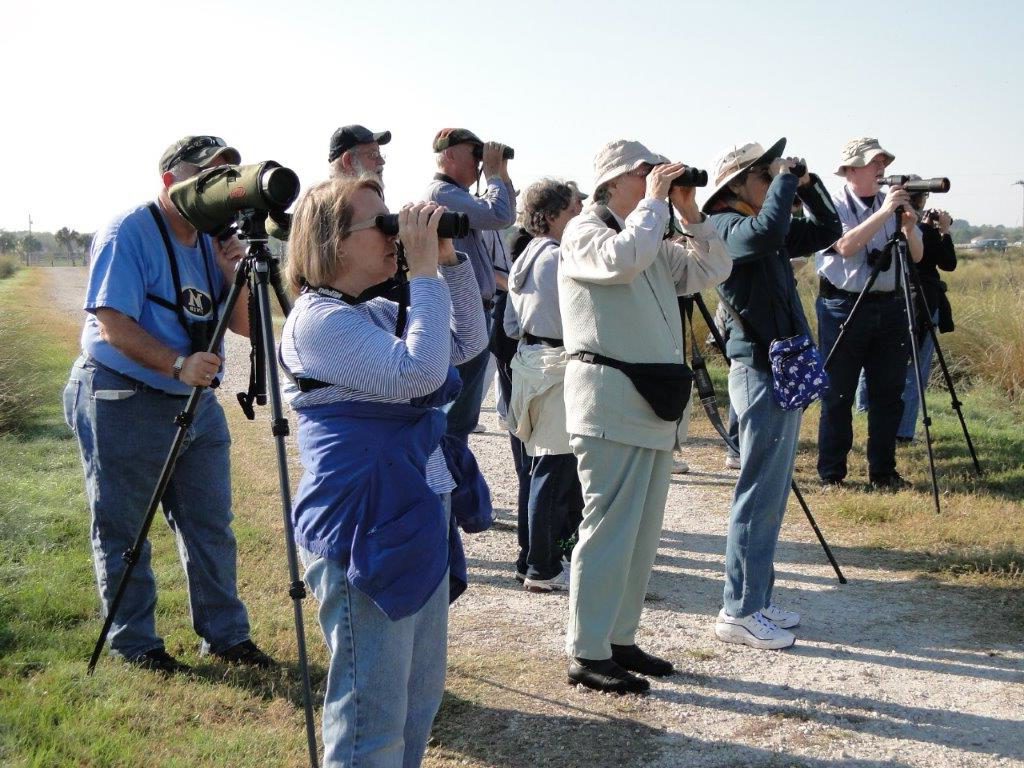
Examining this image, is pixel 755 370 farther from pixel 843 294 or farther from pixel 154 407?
pixel 843 294

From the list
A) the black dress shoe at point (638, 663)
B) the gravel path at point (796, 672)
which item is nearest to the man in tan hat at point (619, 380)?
the black dress shoe at point (638, 663)

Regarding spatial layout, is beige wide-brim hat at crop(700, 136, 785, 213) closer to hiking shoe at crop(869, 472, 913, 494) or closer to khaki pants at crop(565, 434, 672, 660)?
khaki pants at crop(565, 434, 672, 660)

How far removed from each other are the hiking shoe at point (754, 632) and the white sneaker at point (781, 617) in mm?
94

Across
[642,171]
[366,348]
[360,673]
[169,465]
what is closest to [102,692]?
[169,465]

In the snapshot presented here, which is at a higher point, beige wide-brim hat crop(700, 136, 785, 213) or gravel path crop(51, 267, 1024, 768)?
beige wide-brim hat crop(700, 136, 785, 213)

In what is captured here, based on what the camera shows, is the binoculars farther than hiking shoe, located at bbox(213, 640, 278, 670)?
No

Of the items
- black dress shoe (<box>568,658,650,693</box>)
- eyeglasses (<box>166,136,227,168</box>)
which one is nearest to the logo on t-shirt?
eyeglasses (<box>166,136,227,168</box>)

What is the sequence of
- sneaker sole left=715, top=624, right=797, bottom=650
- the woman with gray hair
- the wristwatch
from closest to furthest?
the wristwatch → sneaker sole left=715, top=624, right=797, bottom=650 → the woman with gray hair

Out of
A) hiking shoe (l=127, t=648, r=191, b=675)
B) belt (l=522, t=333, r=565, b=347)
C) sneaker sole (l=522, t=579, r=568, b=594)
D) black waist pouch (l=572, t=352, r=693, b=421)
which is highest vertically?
belt (l=522, t=333, r=565, b=347)

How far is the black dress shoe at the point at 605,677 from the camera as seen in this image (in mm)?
3898

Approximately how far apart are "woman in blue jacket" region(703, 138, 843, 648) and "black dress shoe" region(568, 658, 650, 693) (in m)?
0.71

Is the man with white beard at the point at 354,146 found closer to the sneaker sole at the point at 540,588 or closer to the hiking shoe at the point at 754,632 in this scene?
the sneaker sole at the point at 540,588

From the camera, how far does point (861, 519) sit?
20.6ft

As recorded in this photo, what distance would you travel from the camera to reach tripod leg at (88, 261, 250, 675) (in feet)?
11.1
